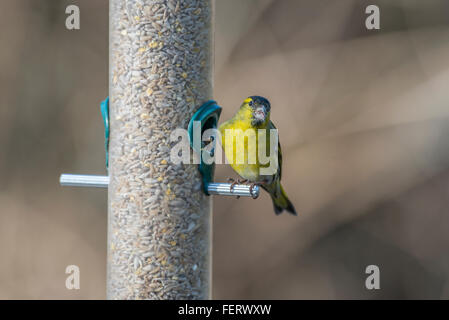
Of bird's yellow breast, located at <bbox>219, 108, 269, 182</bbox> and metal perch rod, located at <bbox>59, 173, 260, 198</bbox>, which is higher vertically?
bird's yellow breast, located at <bbox>219, 108, 269, 182</bbox>

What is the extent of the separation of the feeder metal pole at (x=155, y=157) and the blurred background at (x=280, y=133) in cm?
316

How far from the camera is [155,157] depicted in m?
3.47

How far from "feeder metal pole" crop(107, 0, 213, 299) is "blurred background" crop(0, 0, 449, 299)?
3.16 metres

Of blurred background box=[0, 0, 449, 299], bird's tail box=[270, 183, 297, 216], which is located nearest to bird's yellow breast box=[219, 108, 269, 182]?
bird's tail box=[270, 183, 297, 216]

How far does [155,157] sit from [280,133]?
3481 millimetres

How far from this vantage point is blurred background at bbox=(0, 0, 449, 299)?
676 centimetres

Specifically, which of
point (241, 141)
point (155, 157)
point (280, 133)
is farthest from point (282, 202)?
point (280, 133)

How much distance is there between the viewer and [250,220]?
22.5ft

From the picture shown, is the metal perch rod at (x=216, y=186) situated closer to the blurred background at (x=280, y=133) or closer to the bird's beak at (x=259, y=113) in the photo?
the bird's beak at (x=259, y=113)

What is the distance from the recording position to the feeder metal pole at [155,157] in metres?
3.45

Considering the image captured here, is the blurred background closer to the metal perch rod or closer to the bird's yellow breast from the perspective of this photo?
the bird's yellow breast

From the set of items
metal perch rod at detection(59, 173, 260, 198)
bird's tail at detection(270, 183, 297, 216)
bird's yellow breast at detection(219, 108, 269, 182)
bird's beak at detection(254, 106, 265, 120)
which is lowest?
bird's tail at detection(270, 183, 297, 216)

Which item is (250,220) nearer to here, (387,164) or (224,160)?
(387,164)

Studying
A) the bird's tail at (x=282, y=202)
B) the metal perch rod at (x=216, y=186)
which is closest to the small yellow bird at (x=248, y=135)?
the metal perch rod at (x=216, y=186)
